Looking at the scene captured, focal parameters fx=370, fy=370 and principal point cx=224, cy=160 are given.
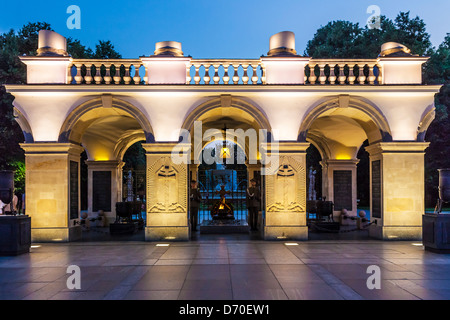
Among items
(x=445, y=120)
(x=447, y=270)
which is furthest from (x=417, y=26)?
(x=447, y=270)

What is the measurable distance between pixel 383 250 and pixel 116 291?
297 inches

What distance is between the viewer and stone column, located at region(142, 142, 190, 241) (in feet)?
40.0

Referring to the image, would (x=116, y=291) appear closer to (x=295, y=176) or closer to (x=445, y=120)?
(x=295, y=176)

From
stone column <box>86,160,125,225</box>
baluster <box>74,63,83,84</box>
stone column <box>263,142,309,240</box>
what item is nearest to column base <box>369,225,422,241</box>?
stone column <box>263,142,309,240</box>

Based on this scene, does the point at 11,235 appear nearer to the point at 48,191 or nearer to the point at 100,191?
the point at 48,191

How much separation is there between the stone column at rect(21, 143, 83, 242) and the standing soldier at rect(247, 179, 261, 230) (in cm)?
694

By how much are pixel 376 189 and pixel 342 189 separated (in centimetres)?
427

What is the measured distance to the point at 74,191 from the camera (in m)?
12.7

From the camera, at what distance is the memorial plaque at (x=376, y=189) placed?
12.7 metres

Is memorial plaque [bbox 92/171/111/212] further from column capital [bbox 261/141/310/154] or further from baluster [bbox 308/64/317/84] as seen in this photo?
baluster [bbox 308/64/317/84]

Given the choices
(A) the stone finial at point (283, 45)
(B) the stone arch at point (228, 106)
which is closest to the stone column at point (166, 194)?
(B) the stone arch at point (228, 106)

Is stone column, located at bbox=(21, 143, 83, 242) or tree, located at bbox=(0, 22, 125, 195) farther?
tree, located at bbox=(0, 22, 125, 195)

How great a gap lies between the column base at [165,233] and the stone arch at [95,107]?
294 cm

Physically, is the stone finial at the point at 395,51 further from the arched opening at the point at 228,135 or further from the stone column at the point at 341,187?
the stone column at the point at 341,187
